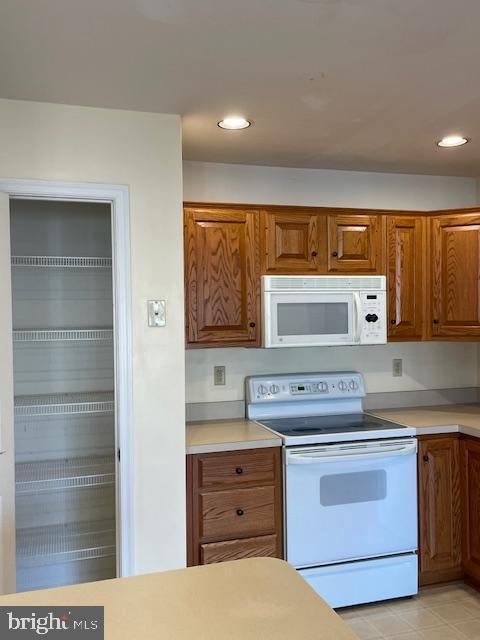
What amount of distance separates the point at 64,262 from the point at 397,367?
217 cm

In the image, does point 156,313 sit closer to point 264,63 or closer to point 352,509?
point 264,63

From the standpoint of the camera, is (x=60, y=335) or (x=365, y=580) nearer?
(x=365, y=580)

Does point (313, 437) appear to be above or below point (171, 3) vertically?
below

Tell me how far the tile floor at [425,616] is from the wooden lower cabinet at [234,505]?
1.79 feet

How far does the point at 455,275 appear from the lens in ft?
10.6

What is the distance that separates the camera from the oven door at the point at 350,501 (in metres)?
2.72

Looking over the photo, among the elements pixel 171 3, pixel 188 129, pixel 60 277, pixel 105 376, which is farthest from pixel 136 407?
pixel 171 3

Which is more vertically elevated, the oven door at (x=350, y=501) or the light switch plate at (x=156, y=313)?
the light switch plate at (x=156, y=313)

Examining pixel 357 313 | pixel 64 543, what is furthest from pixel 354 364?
pixel 64 543

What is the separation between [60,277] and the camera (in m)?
3.12

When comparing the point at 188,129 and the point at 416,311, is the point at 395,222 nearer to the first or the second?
the point at 416,311

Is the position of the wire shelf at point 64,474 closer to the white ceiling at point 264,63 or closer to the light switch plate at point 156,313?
the light switch plate at point 156,313

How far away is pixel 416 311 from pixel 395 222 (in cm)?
55

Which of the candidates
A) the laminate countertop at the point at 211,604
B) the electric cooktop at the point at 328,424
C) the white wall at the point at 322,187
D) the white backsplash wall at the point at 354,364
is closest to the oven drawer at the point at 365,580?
the electric cooktop at the point at 328,424
